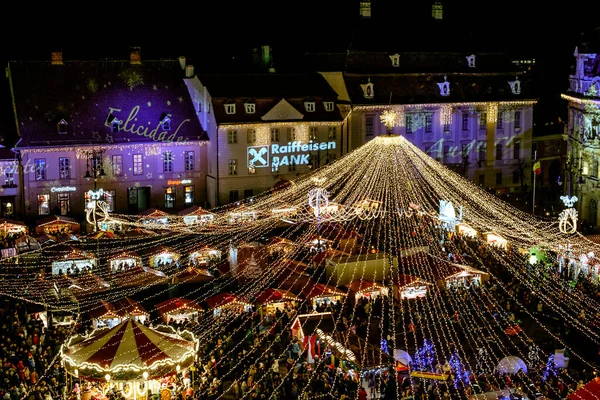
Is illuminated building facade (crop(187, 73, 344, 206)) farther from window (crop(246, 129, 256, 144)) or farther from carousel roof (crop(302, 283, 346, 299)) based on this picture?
carousel roof (crop(302, 283, 346, 299))

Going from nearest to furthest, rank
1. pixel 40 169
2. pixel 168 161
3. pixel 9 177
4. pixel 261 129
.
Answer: pixel 9 177 → pixel 40 169 → pixel 168 161 → pixel 261 129

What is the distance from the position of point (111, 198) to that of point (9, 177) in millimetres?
5332

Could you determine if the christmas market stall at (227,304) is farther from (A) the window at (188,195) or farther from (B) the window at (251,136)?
(B) the window at (251,136)

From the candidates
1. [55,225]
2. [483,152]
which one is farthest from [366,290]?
[483,152]

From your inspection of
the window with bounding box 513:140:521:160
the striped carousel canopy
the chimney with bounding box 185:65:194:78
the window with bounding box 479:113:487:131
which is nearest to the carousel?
the striped carousel canopy

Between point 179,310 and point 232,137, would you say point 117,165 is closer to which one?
point 232,137

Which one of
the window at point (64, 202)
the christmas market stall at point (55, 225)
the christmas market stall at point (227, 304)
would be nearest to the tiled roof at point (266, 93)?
the window at point (64, 202)

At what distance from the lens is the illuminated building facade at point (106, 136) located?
160ft

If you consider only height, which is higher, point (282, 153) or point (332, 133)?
point (332, 133)

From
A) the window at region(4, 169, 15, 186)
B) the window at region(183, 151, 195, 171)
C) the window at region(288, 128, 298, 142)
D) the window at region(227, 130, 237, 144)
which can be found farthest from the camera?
the window at region(288, 128, 298, 142)

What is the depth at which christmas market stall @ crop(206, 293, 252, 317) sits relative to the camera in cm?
3347

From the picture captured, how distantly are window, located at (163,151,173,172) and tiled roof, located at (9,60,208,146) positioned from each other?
1039 millimetres

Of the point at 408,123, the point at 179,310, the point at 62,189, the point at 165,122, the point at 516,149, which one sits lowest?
the point at 179,310

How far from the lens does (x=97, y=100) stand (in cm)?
5116
